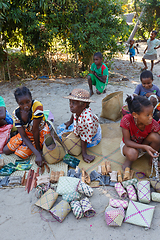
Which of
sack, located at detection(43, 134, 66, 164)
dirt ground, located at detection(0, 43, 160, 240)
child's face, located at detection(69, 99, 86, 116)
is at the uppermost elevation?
child's face, located at detection(69, 99, 86, 116)

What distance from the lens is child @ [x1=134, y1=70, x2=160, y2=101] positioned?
3.13m

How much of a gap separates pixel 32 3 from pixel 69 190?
202 inches

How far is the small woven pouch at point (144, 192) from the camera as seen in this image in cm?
198

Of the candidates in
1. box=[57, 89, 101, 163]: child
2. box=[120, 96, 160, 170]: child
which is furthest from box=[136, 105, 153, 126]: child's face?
box=[57, 89, 101, 163]: child

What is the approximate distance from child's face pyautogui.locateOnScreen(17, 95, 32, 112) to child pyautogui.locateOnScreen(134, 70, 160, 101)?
1.89m

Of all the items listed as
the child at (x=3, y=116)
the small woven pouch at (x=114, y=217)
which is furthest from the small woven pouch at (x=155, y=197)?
the child at (x=3, y=116)

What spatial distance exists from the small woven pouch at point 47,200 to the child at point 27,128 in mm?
535

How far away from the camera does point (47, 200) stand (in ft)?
6.67

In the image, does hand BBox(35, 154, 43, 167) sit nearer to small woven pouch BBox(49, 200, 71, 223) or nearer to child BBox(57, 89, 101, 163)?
child BBox(57, 89, 101, 163)

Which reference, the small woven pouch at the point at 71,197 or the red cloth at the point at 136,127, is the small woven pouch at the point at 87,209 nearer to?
the small woven pouch at the point at 71,197

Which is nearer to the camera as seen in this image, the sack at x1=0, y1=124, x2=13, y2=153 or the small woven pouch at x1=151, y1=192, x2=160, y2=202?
the small woven pouch at x1=151, y1=192, x2=160, y2=202

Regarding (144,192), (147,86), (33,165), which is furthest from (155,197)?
(147,86)

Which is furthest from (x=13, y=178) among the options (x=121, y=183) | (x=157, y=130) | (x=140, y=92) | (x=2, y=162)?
(x=140, y=92)

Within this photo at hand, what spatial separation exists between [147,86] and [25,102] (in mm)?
2033
